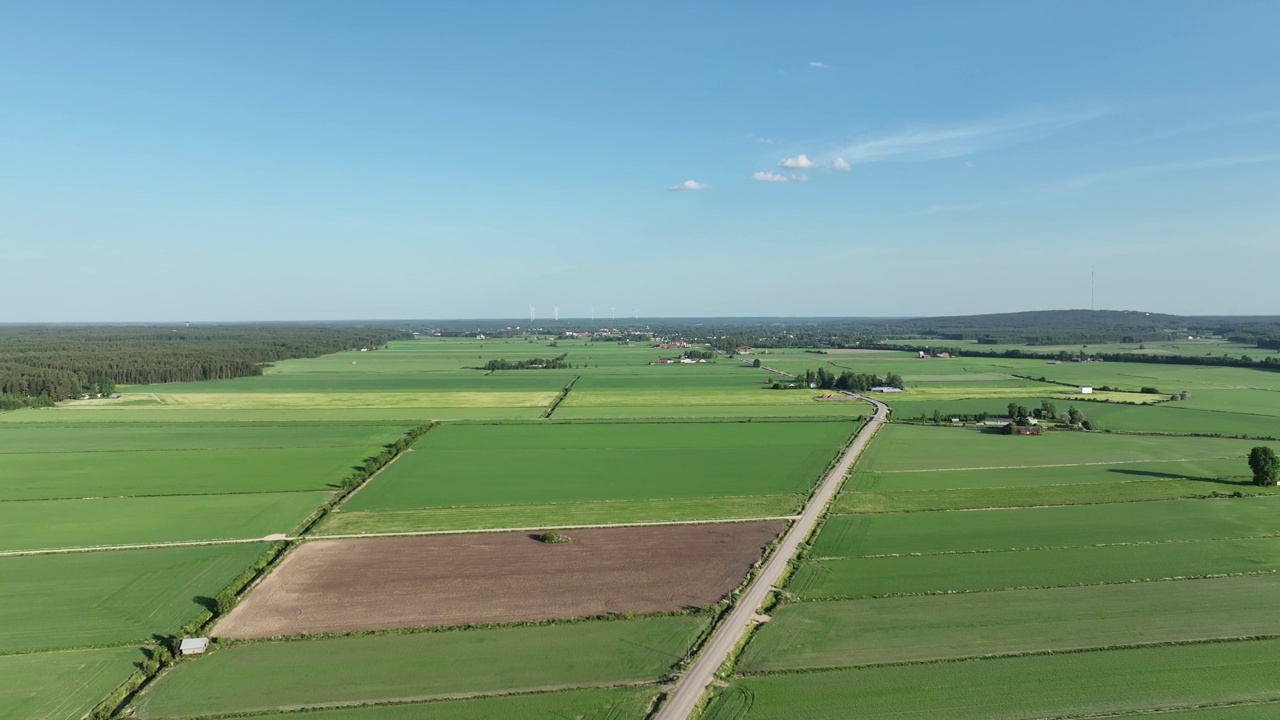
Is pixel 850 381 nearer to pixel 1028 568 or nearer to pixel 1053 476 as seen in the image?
pixel 1053 476

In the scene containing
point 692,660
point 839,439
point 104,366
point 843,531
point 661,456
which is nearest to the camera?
point 692,660

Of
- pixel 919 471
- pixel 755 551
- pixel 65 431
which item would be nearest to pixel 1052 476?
pixel 919 471

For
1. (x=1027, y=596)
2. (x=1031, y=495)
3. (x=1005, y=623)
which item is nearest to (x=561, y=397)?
(x=1031, y=495)

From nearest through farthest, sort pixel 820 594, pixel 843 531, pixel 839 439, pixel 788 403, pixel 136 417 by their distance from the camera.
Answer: pixel 820 594, pixel 843 531, pixel 839 439, pixel 136 417, pixel 788 403

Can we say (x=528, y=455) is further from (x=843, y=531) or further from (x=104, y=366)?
(x=104, y=366)

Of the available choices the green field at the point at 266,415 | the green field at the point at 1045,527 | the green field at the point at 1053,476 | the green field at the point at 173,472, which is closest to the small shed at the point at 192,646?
the green field at the point at 173,472

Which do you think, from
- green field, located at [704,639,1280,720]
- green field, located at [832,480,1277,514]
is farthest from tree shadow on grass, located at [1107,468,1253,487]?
green field, located at [704,639,1280,720]

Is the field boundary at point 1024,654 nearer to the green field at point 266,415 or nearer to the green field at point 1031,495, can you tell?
the green field at point 1031,495

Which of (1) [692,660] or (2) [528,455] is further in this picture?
(2) [528,455]
